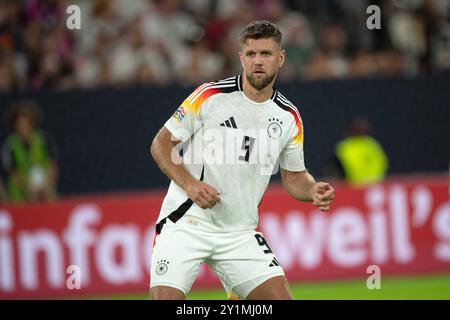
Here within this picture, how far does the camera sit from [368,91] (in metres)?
15.1

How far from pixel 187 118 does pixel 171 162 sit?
1.10ft

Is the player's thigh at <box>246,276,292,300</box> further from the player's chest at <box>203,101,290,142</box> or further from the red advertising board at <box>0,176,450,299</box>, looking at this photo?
the red advertising board at <box>0,176,450,299</box>

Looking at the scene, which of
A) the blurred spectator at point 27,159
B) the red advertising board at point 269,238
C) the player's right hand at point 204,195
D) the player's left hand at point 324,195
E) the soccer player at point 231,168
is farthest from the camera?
the blurred spectator at point 27,159

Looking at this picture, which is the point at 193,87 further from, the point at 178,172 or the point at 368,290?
the point at 178,172

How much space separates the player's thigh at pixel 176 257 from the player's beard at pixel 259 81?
41.7 inches

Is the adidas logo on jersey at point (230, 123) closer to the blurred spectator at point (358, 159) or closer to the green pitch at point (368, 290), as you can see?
the green pitch at point (368, 290)

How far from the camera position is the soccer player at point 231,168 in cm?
676

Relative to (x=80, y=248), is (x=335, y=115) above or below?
above

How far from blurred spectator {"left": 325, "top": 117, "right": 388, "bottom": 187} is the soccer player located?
24.6ft

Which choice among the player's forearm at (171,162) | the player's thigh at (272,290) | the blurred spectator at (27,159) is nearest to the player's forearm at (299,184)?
the player's thigh at (272,290)

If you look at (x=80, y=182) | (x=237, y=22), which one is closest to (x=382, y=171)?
(x=237, y=22)

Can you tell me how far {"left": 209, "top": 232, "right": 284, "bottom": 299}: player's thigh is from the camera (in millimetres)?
6824

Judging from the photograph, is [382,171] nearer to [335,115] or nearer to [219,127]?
[335,115]

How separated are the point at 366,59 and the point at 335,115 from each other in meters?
1.07
